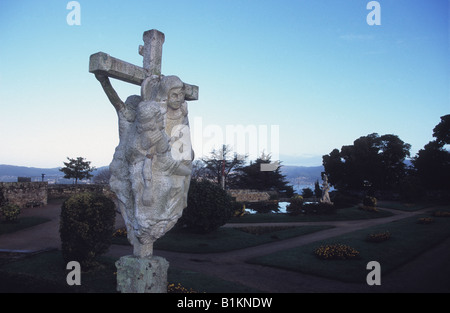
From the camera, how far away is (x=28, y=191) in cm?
2312

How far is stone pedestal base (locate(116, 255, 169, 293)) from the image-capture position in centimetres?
524

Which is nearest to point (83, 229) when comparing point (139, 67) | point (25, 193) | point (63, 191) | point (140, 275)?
point (140, 275)

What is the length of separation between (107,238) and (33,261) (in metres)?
2.63

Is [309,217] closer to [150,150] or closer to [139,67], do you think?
[150,150]

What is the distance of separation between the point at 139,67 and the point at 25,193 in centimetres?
2204

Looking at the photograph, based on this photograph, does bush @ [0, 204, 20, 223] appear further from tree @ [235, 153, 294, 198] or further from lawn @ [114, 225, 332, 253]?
tree @ [235, 153, 294, 198]

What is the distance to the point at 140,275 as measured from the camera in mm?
5234

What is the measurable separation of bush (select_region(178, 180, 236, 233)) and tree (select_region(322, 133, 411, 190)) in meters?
26.6

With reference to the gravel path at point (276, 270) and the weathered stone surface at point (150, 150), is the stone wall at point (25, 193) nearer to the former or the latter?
the gravel path at point (276, 270)

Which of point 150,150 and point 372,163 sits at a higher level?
point 372,163

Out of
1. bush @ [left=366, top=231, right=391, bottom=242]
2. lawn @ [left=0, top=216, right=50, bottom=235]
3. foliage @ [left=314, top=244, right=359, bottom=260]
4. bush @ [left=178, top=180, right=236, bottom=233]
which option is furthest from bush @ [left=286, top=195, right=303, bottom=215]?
lawn @ [left=0, top=216, right=50, bottom=235]

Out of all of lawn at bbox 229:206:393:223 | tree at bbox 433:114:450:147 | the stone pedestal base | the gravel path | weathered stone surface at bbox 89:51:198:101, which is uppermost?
tree at bbox 433:114:450:147
